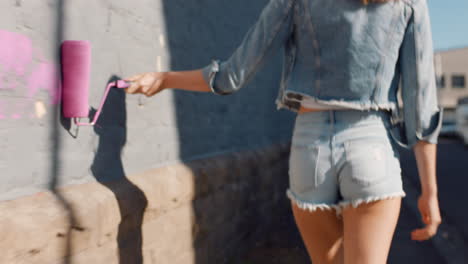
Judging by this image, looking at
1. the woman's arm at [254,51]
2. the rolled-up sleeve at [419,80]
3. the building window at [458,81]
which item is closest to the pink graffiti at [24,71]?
the woman's arm at [254,51]

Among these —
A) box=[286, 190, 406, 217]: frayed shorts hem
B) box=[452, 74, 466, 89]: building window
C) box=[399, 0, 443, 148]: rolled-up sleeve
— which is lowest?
box=[286, 190, 406, 217]: frayed shorts hem

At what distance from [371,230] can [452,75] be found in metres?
43.9

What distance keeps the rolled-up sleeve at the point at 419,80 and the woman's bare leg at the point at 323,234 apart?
395 millimetres

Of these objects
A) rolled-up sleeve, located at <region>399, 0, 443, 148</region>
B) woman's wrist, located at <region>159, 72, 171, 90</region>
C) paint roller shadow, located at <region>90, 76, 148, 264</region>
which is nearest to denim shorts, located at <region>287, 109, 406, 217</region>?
rolled-up sleeve, located at <region>399, 0, 443, 148</region>

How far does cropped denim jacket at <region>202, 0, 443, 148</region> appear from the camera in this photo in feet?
5.35

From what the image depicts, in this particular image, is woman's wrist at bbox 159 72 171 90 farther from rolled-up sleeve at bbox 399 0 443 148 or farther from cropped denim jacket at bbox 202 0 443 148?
rolled-up sleeve at bbox 399 0 443 148

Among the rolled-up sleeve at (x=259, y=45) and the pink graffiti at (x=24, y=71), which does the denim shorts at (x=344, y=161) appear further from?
the pink graffiti at (x=24, y=71)

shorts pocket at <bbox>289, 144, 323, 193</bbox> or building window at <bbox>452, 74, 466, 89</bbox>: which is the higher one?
building window at <bbox>452, 74, 466, 89</bbox>

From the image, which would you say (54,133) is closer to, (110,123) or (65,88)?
(65,88)

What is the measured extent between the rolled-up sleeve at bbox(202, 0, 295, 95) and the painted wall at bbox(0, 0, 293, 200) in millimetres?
681

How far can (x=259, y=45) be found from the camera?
1.72 metres

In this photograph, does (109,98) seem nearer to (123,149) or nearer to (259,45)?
(123,149)

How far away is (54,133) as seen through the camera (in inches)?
76.5

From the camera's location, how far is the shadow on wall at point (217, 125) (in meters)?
3.04
